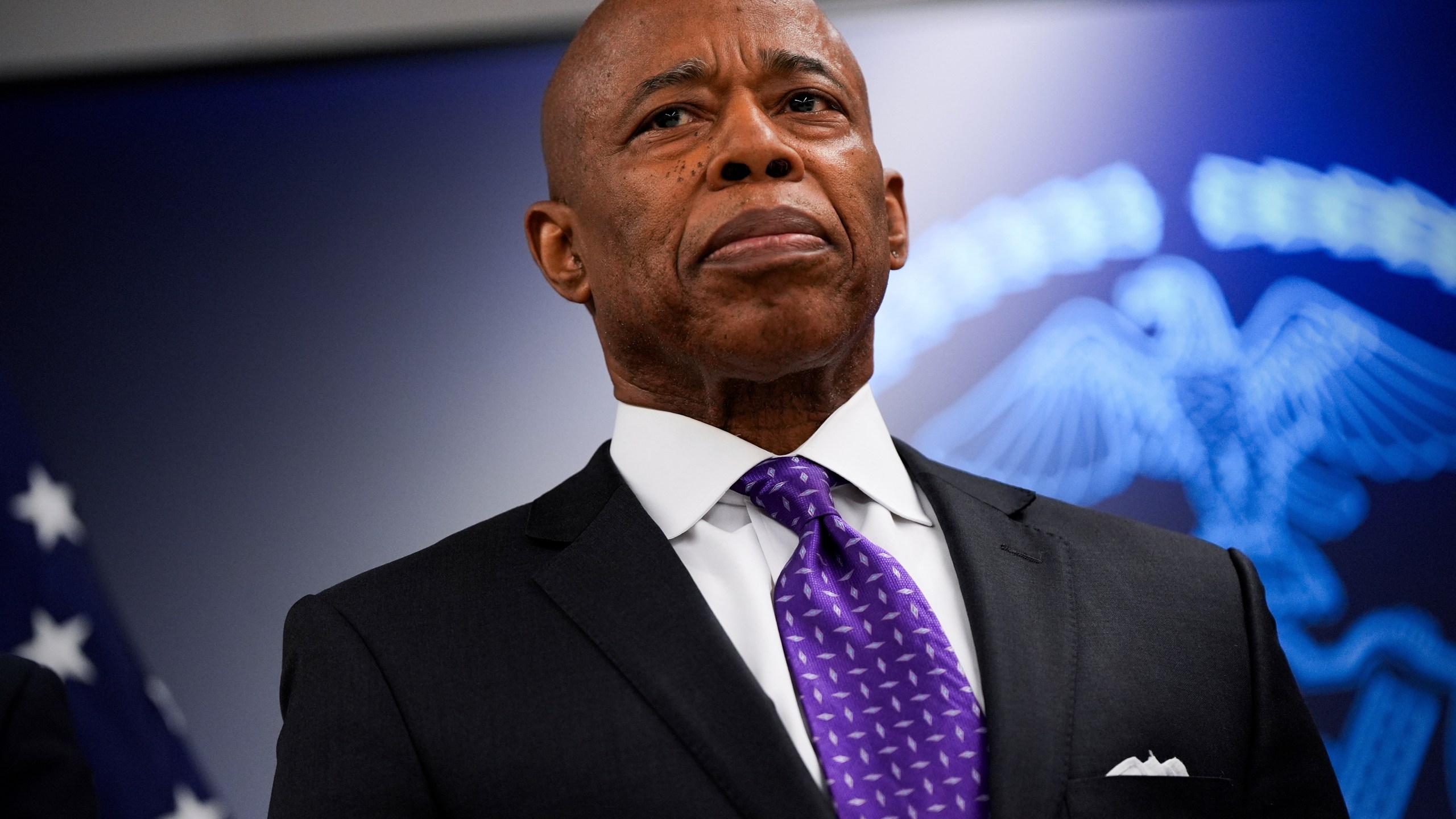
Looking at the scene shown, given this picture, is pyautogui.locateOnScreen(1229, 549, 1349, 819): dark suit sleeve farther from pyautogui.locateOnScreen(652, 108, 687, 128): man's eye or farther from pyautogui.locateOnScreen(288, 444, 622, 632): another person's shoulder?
pyautogui.locateOnScreen(652, 108, 687, 128): man's eye

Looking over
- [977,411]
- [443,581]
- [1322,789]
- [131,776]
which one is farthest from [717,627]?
[131,776]

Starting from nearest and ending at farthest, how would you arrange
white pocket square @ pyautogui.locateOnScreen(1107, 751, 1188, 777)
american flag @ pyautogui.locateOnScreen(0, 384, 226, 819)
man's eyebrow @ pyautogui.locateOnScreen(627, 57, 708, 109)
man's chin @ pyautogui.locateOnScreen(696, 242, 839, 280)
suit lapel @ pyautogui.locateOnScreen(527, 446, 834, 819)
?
suit lapel @ pyautogui.locateOnScreen(527, 446, 834, 819) < white pocket square @ pyautogui.locateOnScreen(1107, 751, 1188, 777) < man's chin @ pyautogui.locateOnScreen(696, 242, 839, 280) < man's eyebrow @ pyautogui.locateOnScreen(627, 57, 708, 109) < american flag @ pyautogui.locateOnScreen(0, 384, 226, 819)

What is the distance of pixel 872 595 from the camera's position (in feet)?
5.18

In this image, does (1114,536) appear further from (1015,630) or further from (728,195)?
(728,195)

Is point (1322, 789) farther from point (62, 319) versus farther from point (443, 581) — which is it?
point (62, 319)

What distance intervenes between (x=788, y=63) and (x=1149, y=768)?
1039 mm

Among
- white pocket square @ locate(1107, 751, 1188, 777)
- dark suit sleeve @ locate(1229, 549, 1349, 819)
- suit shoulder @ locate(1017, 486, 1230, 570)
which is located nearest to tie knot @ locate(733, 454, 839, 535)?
suit shoulder @ locate(1017, 486, 1230, 570)

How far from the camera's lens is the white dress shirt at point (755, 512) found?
1.59m

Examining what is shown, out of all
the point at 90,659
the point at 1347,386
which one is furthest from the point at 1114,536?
the point at 90,659

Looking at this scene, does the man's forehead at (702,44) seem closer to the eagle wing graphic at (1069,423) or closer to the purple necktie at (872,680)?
the purple necktie at (872,680)

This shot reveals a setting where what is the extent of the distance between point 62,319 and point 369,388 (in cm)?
63

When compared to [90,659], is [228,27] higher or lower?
higher

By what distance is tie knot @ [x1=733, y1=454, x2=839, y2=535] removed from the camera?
5.42 ft

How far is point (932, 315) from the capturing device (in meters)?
2.74
